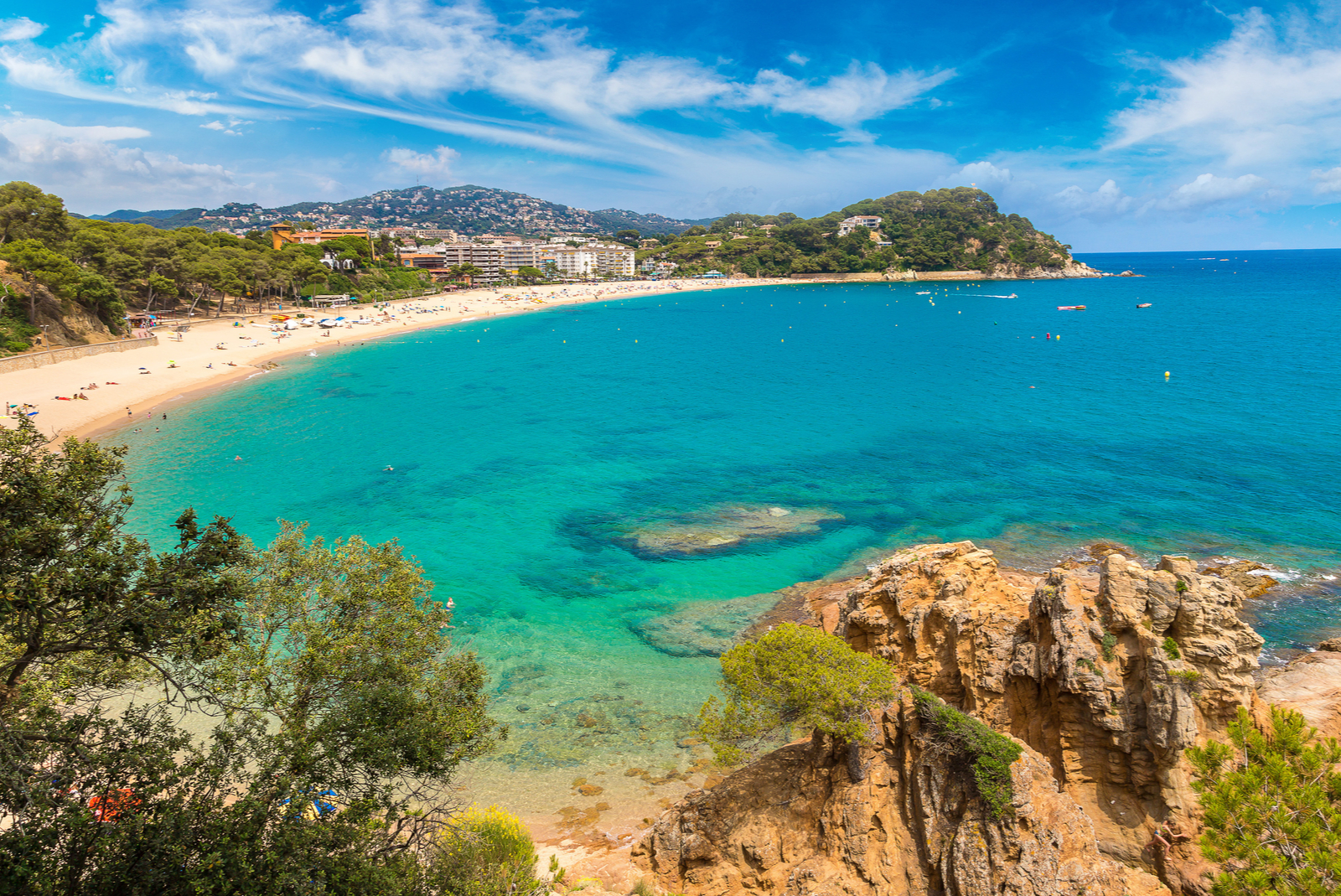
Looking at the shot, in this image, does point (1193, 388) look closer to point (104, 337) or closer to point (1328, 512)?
point (1328, 512)

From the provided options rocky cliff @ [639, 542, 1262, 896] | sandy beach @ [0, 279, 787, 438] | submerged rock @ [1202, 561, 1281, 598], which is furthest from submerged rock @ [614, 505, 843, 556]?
sandy beach @ [0, 279, 787, 438]

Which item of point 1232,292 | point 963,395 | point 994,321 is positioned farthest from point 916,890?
point 1232,292

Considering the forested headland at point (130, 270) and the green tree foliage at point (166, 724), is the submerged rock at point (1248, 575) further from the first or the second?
the forested headland at point (130, 270)

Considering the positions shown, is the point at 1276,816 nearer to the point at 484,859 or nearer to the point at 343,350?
the point at 484,859

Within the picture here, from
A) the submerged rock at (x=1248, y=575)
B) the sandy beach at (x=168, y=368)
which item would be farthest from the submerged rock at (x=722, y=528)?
the sandy beach at (x=168, y=368)

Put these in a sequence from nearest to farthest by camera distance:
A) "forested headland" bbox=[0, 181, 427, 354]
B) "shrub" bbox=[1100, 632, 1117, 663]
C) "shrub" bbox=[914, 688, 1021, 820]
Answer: "shrub" bbox=[914, 688, 1021, 820], "shrub" bbox=[1100, 632, 1117, 663], "forested headland" bbox=[0, 181, 427, 354]

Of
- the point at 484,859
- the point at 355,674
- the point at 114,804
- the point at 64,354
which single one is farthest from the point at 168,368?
the point at 484,859

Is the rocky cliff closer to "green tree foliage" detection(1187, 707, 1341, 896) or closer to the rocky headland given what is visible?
the rocky headland
